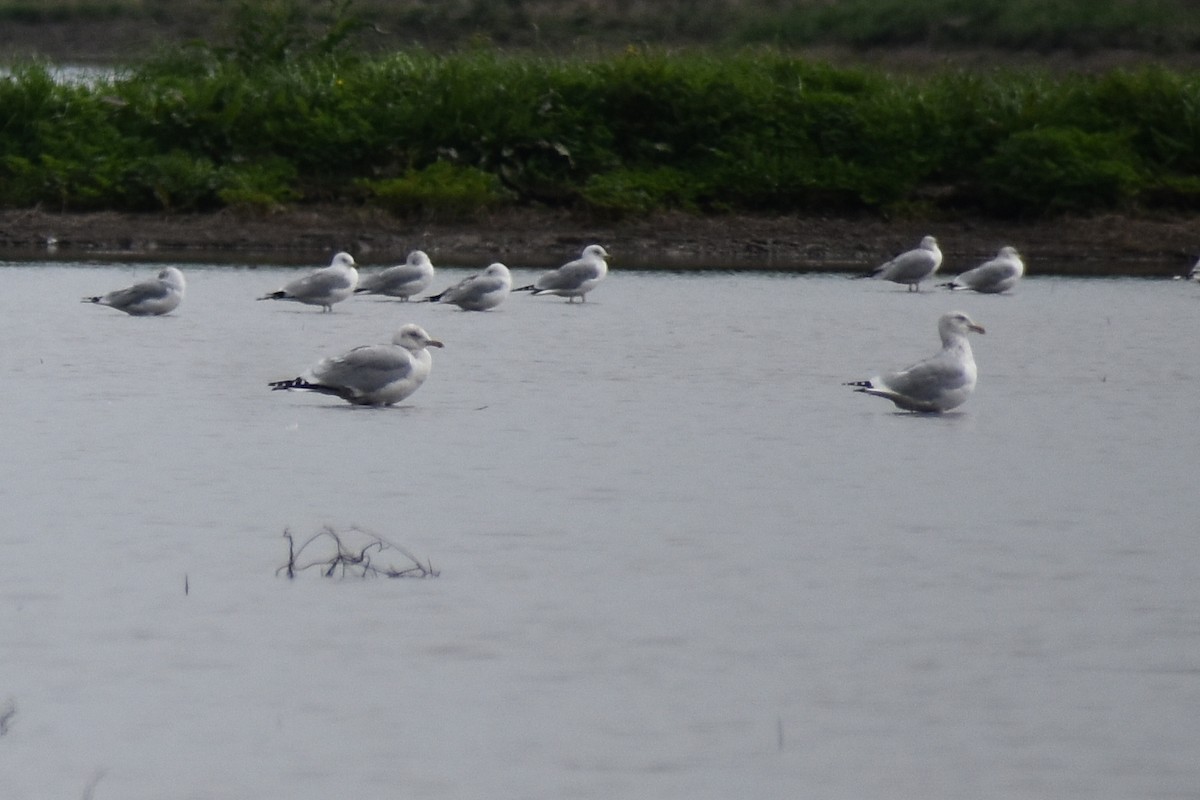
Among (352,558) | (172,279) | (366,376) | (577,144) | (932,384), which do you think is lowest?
(577,144)

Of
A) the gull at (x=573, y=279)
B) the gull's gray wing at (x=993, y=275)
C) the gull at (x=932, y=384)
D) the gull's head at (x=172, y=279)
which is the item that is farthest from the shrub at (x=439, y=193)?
the gull at (x=932, y=384)

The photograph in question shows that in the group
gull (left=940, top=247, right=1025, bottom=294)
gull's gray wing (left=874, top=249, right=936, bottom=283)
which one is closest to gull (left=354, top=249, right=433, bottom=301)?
gull's gray wing (left=874, top=249, right=936, bottom=283)

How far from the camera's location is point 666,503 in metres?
10.5

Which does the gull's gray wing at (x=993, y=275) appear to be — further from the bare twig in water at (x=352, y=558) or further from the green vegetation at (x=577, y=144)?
the bare twig in water at (x=352, y=558)

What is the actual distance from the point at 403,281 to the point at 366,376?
7577 millimetres

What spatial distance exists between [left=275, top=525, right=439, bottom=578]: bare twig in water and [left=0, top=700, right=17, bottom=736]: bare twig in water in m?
1.91

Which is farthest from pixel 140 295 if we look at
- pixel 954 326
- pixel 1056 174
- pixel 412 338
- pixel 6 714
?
pixel 1056 174

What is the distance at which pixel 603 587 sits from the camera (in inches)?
338

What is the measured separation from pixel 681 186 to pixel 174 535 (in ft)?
65.5

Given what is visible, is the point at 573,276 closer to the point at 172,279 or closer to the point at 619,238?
the point at 172,279

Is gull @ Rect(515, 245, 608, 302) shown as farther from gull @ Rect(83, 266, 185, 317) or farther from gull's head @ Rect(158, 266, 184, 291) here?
gull @ Rect(83, 266, 185, 317)

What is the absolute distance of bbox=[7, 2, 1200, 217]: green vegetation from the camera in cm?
2842

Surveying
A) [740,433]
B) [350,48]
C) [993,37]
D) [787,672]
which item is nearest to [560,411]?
[740,433]

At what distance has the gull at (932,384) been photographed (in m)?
13.4
